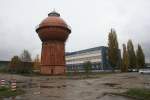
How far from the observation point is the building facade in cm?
7344

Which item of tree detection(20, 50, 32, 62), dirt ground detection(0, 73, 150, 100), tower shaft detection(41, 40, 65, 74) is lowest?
dirt ground detection(0, 73, 150, 100)

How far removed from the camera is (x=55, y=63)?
39.7 meters

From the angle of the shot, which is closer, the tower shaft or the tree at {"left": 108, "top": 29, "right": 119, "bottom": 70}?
the tower shaft

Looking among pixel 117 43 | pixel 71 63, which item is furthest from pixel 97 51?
pixel 117 43

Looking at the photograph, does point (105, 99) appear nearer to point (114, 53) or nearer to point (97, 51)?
point (114, 53)

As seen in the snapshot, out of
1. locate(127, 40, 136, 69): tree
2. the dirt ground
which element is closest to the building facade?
locate(127, 40, 136, 69): tree

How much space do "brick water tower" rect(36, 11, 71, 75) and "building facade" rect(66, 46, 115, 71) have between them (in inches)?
1122

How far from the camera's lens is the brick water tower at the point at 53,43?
3959cm

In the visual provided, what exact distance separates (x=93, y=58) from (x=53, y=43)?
39.4 metres

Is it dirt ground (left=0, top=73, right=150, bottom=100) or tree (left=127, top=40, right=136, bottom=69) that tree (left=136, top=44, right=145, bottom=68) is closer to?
tree (left=127, top=40, right=136, bottom=69)

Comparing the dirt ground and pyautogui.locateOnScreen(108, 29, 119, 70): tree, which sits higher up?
pyautogui.locateOnScreen(108, 29, 119, 70): tree

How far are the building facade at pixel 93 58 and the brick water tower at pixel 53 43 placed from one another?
93.5 feet

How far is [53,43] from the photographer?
133 ft

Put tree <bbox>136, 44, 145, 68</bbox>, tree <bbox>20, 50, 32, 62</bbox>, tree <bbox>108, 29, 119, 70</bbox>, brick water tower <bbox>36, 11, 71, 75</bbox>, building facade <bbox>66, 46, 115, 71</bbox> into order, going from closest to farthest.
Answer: brick water tower <bbox>36, 11, 71, 75</bbox>
tree <bbox>108, 29, 119, 70</bbox>
tree <bbox>136, 44, 145, 68</bbox>
building facade <bbox>66, 46, 115, 71</bbox>
tree <bbox>20, 50, 32, 62</bbox>
